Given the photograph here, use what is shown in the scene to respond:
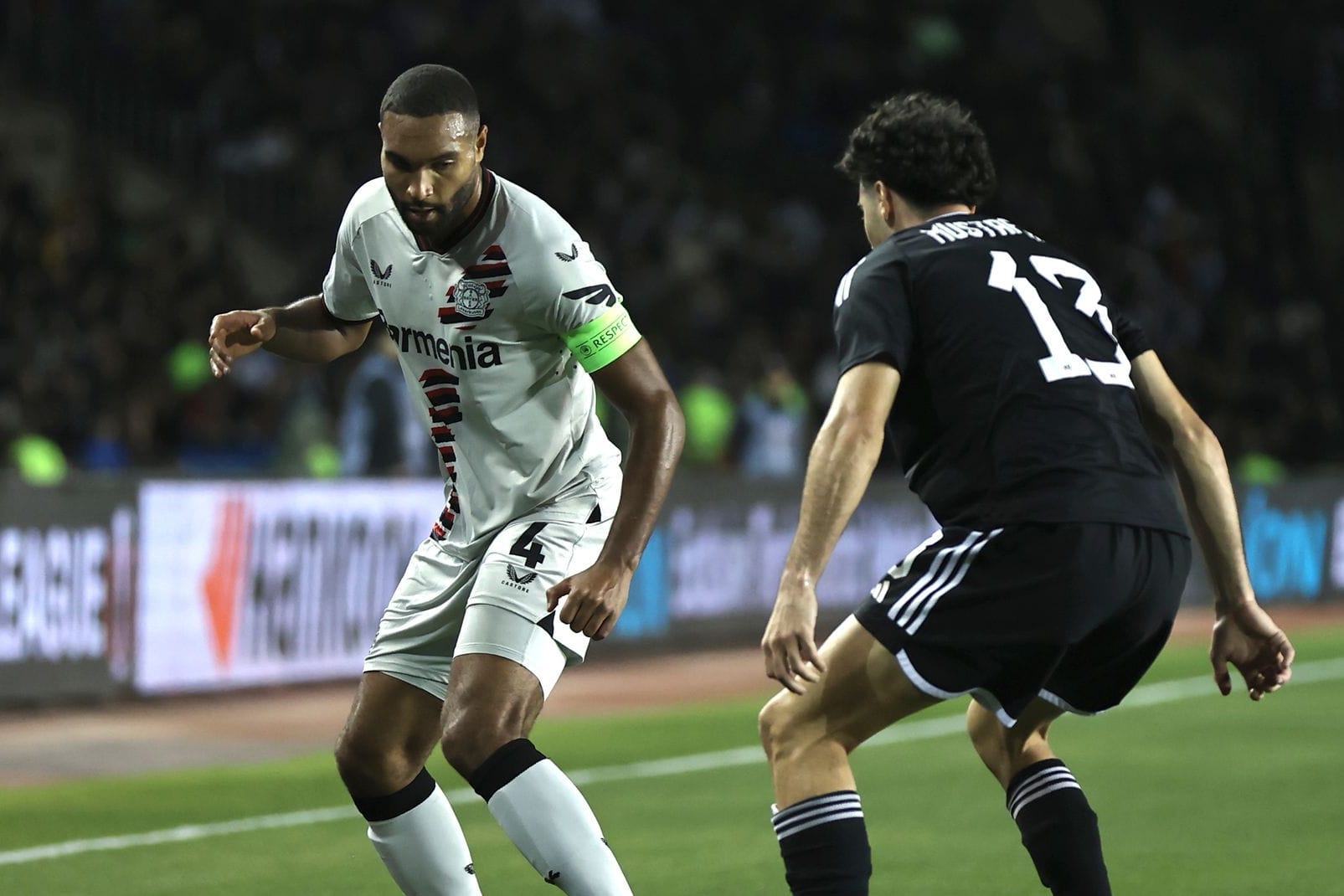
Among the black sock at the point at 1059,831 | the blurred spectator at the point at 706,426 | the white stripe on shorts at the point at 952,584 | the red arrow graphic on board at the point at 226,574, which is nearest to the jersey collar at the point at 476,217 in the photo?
the white stripe on shorts at the point at 952,584

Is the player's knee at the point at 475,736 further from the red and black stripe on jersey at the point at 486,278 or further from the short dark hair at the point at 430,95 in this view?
the short dark hair at the point at 430,95

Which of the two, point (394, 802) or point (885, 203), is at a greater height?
point (885, 203)

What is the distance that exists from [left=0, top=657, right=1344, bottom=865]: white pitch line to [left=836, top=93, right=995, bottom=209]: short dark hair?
4395 millimetres

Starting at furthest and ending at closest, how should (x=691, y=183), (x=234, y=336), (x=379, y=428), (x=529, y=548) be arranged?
(x=691, y=183)
(x=379, y=428)
(x=234, y=336)
(x=529, y=548)

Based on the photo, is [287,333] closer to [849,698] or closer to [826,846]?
[849,698]

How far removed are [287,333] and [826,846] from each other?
2138 millimetres

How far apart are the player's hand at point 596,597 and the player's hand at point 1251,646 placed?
1450 mm

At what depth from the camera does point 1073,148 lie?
26281 millimetres

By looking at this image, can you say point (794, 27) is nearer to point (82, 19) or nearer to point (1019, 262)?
point (82, 19)

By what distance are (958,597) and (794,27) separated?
22.8m

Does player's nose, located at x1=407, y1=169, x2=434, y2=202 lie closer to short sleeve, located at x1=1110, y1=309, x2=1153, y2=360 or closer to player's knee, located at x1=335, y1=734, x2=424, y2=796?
player's knee, located at x1=335, y1=734, x2=424, y2=796

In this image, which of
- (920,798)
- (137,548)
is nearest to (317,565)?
(137,548)

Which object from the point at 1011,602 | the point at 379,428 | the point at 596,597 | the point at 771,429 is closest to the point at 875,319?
the point at 1011,602

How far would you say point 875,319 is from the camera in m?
4.38
